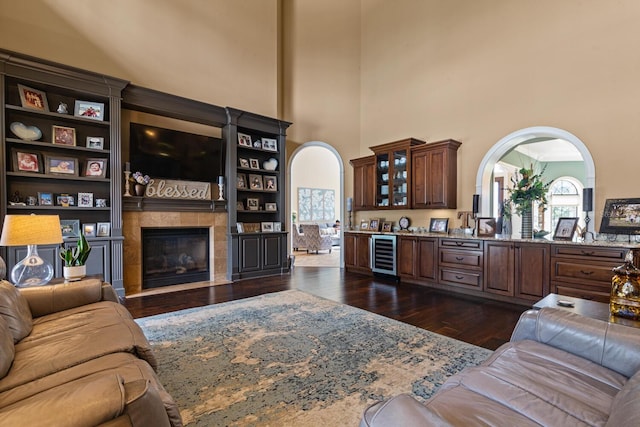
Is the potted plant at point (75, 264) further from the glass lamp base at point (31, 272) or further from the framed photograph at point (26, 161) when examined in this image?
the framed photograph at point (26, 161)

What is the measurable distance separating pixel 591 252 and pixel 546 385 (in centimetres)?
304

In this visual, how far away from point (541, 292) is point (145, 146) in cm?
582

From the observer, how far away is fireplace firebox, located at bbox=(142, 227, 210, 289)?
4852 millimetres

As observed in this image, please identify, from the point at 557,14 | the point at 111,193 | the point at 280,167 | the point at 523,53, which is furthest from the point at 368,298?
the point at 557,14

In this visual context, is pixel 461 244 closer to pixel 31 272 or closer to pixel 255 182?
pixel 255 182

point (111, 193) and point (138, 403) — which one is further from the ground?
point (111, 193)

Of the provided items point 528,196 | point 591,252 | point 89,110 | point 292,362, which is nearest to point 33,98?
point 89,110

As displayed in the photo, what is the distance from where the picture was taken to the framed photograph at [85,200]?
13.7ft

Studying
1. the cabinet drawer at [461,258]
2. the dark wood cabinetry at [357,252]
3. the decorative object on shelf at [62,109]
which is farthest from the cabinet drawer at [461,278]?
the decorative object on shelf at [62,109]

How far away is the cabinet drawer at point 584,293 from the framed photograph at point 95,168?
6.06m

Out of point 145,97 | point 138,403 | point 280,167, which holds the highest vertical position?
point 145,97

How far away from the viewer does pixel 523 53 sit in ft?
14.7

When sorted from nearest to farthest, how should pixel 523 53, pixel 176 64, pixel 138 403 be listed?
pixel 138 403
pixel 523 53
pixel 176 64

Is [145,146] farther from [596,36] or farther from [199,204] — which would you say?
[596,36]
